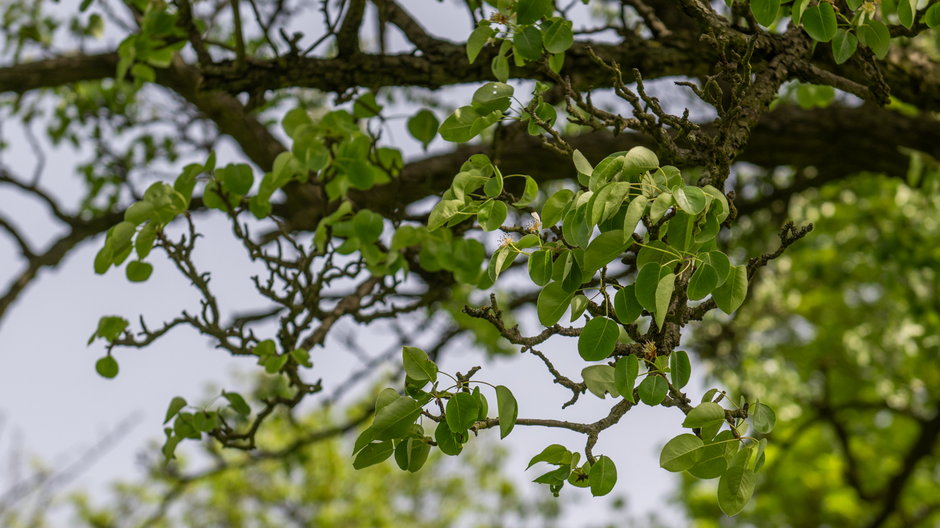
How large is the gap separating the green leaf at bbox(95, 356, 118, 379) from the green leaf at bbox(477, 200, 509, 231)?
1.28 metres

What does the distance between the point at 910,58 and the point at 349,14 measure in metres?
1.77

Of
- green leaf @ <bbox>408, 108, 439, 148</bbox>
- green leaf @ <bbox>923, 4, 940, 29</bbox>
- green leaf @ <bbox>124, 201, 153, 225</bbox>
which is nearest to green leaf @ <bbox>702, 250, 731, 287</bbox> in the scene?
green leaf @ <bbox>923, 4, 940, 29</bbox>

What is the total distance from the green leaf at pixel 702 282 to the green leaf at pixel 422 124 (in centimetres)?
142

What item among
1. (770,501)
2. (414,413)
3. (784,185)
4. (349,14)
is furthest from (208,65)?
(770,501)

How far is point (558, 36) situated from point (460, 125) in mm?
252

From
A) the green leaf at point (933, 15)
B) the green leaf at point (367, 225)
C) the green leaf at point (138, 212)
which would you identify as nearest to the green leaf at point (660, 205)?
the green leaf at point (933, 15)

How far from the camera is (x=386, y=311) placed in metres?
2.81

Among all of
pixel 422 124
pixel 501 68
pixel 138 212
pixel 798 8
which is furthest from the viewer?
pixel 422 124

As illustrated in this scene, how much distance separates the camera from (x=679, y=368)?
128cm

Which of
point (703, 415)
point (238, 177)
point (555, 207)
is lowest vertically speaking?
point (703, 415)

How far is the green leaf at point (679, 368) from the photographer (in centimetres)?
128

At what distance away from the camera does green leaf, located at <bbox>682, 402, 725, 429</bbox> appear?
123cm

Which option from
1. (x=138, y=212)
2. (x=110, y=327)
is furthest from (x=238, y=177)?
(x=110, y=327)

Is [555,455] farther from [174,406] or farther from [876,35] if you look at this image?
[174,406]
